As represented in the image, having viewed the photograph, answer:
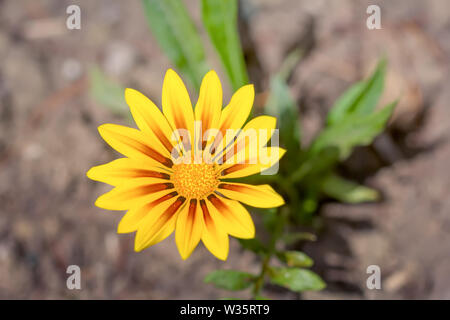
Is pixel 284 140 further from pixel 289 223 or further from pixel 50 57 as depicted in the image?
pixel 50 57

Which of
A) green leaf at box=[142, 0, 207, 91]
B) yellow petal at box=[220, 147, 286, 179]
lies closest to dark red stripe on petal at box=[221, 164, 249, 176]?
yellow petal at box=[220, 147, 286, 179]

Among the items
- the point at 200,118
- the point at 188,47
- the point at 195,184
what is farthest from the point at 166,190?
the point at 188,47

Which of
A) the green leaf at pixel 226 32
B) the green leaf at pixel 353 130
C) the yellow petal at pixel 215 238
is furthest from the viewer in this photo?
the green leaf at pixel 226 32

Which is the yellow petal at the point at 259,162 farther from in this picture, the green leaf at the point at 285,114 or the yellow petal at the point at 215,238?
the green leaf at the point at 285,114

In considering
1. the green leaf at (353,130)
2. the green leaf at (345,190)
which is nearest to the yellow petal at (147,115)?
the green leaf at (353,130)

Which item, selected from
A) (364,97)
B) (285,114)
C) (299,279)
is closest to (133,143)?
(299,279)
